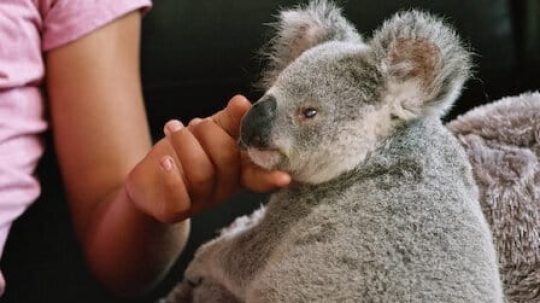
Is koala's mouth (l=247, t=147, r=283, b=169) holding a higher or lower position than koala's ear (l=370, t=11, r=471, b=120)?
lower

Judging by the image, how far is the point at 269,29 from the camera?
1231 millimetres

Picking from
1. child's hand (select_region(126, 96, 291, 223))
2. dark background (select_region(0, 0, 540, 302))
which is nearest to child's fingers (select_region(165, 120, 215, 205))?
child's hand (select_region(126, 96, 291, 223))

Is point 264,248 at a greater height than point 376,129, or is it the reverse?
point 376,129

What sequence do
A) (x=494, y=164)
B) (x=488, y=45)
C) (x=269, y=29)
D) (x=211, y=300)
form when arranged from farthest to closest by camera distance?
(x=488, y=45)
(x=269, y=29)
(x=494, y=164)
(x=211, y=300)

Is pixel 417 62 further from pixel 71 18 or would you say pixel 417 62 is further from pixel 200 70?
pixel 200 70

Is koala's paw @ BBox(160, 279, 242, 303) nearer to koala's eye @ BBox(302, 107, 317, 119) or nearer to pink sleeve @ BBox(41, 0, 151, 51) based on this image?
koala's eye @ BBox(302, 107, 317, 119)

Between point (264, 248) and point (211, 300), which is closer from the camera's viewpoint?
point (264, 248)

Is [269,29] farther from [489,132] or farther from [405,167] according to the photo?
[405,167]

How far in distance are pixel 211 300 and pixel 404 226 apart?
31 cm

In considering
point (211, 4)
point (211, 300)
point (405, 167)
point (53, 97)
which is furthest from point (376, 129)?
point (211, 4)

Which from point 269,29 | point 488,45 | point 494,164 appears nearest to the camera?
point 494,164

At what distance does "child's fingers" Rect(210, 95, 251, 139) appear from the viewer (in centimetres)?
72

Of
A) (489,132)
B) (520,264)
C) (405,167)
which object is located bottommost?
(520,264)

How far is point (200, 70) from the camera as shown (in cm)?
130
